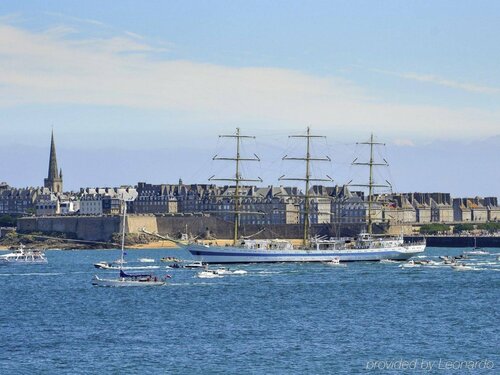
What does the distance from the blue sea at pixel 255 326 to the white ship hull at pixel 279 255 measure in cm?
2071

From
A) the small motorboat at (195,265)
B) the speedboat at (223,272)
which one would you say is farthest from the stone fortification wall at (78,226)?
the speedboat at (223,272)

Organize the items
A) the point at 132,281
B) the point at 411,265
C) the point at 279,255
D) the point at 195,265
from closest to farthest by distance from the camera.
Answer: the point at 132,281 → the point at 195,265 → the point at 411,265 → the point at 279,255

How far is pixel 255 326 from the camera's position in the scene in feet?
180

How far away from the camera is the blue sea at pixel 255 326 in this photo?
4441 cm

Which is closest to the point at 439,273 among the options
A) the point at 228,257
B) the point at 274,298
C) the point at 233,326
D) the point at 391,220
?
the point at 228,257

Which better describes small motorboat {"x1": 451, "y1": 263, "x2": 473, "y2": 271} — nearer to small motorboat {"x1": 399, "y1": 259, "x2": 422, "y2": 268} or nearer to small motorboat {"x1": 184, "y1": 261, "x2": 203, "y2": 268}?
small motorboat {"x1": 399, "y1": 259, "x2": 422, "y2": 268}

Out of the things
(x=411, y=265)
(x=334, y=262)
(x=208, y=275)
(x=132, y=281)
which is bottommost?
(x=132, y=281)

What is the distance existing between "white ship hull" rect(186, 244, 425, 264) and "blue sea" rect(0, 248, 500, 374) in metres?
20.7

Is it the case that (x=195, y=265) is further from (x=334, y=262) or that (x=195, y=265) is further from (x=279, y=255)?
(x=334, y=262)

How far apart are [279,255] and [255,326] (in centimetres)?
5486

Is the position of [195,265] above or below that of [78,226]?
below

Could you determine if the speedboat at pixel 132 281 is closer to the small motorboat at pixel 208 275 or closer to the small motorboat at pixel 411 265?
the small motorboat at pixel 208 275

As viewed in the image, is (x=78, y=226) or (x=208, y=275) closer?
(x=208, y=275)

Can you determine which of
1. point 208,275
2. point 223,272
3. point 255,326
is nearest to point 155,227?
point 223,272
